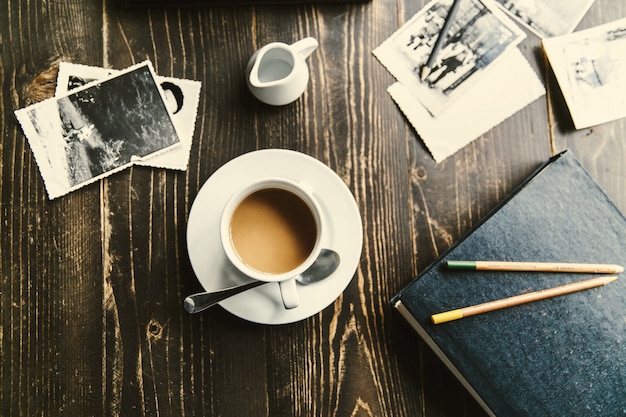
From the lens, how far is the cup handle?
0.77 m

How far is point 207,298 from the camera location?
0.79m

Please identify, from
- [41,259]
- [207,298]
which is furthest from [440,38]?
[41,259]

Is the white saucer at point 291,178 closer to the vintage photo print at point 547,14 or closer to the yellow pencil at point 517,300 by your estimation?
the yellow pencil at point 517,300

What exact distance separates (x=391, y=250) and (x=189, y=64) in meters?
0.46

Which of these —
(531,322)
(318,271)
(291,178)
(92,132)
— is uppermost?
(92,132)

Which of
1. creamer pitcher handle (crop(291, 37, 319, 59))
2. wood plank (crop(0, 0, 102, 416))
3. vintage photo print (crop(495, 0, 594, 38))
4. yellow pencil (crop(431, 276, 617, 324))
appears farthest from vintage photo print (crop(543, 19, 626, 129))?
wood plank (crop(0, 0, 102, 416))

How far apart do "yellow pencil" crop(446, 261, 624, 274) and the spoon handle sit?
330mm

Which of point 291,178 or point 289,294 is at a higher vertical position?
point 291,178

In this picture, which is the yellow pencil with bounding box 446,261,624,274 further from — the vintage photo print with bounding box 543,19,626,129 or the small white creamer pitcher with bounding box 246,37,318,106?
the small white creamer pitcher with bounding box 246,37,318,106

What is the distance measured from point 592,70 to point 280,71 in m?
0.54

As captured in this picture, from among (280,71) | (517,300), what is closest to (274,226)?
(280,71)

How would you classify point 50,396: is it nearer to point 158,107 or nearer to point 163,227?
point 163,227

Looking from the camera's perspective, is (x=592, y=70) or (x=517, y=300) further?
(x=592, y=70)

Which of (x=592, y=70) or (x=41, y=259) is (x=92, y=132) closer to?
A: (x=41, y=259)
